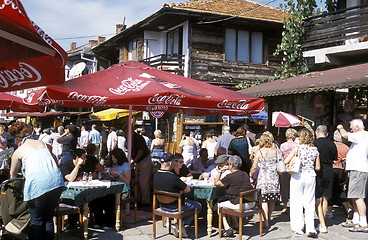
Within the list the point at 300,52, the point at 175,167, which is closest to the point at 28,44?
the point at 175,167

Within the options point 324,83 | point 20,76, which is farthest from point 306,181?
point 20,76

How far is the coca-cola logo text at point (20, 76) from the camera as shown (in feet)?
15.0

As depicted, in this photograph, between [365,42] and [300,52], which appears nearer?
[365,42]

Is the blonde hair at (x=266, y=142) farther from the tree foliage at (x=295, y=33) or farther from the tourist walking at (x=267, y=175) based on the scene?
the tree foliage at (x=295, y=33)

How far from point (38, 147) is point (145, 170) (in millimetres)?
3857

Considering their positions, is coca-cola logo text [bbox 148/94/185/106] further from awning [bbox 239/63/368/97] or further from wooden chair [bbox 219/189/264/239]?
awning [bbox 239/63/368/97]

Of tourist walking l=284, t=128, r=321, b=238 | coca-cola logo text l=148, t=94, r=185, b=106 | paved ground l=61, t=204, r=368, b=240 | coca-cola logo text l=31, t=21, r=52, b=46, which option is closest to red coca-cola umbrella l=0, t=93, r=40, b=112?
paved ground l=61, t=204, r=368, b=240

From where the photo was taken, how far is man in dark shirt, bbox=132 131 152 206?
8656mm

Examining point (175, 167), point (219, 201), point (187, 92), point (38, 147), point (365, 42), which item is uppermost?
point (365, 42)

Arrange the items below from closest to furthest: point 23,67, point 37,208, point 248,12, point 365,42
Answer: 1. point 23,67
2. point 37,208
3. point 365,42
4. point 248,12

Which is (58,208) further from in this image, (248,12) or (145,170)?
(248,12)

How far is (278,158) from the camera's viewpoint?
25.5 feet

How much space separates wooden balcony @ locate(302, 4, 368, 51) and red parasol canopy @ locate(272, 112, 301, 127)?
2406 mm

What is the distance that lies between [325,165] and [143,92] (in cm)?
385
